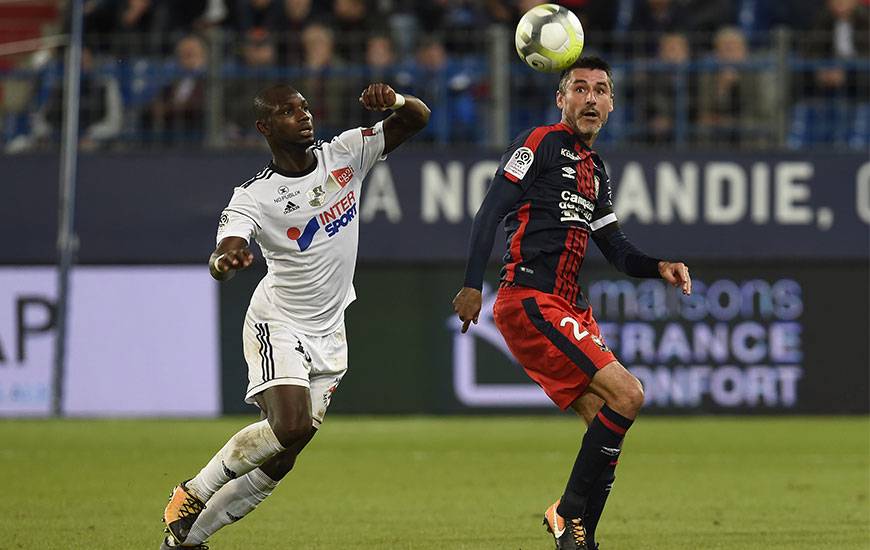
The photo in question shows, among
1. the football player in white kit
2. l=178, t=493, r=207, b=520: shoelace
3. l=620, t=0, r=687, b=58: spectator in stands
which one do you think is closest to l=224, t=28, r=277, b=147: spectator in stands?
l=620, t=0, r=687, b=58: spectator in stands

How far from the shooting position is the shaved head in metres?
7.30

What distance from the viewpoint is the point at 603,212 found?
7938mm

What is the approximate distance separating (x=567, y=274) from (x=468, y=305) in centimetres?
79

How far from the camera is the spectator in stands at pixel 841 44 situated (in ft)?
51.1

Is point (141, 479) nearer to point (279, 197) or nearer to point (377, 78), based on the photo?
point (279, 197)

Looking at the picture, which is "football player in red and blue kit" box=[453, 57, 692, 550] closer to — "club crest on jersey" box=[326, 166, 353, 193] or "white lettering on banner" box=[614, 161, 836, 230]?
"club crest on jersey" box=[326, 166, 353, 193]

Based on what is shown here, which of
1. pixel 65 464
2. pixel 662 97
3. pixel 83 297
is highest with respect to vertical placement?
pixel 662 97

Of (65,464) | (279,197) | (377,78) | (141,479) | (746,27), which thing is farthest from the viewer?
(746,27)

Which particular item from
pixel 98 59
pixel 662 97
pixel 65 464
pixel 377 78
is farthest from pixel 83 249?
pixel 662 97

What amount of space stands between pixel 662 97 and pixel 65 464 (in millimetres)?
6819

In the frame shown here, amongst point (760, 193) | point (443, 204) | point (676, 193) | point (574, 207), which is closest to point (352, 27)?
point (443, 204)

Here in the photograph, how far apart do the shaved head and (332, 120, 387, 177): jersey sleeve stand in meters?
0.36

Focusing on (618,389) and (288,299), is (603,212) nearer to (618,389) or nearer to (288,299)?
(618,389)

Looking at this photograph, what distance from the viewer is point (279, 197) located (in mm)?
7258
